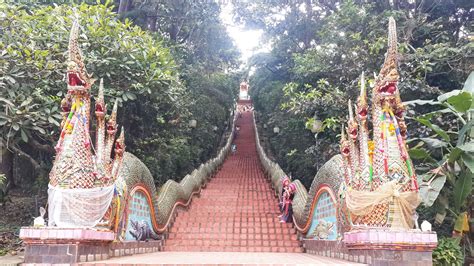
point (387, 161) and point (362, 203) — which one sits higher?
point (387, 161)

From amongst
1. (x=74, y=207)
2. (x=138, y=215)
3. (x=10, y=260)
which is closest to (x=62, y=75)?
(x=138, y=215)

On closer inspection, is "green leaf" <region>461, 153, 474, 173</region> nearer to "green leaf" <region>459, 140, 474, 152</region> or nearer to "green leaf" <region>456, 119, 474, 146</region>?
"green leaf" <region>459, 140, 474, 152</region>

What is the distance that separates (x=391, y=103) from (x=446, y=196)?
2.07 meters

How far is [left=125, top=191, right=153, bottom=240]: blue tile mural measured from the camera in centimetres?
677

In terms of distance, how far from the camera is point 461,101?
616 cm

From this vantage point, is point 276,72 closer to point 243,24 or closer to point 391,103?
point 243,24

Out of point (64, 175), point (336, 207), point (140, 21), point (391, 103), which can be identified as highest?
point (140, 21)

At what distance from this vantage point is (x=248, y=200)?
40.1 ft

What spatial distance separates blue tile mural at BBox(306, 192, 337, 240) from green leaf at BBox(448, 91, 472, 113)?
2462 mm

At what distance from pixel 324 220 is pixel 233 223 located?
2.94 m

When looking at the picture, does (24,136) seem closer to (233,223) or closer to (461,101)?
(233,223)

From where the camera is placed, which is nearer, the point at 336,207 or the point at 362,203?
the point at 362,203

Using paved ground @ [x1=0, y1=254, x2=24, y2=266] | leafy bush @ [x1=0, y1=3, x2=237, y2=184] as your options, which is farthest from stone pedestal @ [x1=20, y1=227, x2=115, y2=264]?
leafy bush @ [x1=0, y1=3, x2=237, y2=184]

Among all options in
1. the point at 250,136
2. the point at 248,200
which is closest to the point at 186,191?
the point at 248,200
